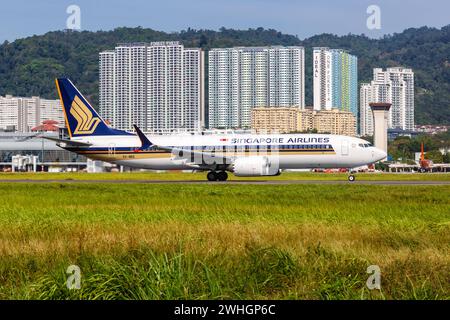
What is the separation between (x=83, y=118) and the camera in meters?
80.9

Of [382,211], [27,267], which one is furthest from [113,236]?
[382,211]

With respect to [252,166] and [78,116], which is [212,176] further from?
[78,116]

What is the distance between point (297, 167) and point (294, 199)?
101 ft

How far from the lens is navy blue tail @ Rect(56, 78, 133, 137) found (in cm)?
8025

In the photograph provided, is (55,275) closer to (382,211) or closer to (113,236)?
(113,236)

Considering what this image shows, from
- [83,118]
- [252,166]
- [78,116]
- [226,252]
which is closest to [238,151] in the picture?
[252,166]

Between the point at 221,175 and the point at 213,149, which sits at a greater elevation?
the point at 213,149

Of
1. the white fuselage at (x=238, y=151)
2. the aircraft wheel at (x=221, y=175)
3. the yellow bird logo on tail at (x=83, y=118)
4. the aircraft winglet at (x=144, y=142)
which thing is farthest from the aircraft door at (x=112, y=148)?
the aircraft wheel at (x=221, y=175)

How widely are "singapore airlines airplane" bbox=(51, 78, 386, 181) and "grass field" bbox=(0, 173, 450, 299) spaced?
1465 inches

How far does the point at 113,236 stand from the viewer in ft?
76.2

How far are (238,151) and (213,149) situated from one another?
2.48 meters

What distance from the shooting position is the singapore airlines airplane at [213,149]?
239ft

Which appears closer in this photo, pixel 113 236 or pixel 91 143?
pixel 113 236
